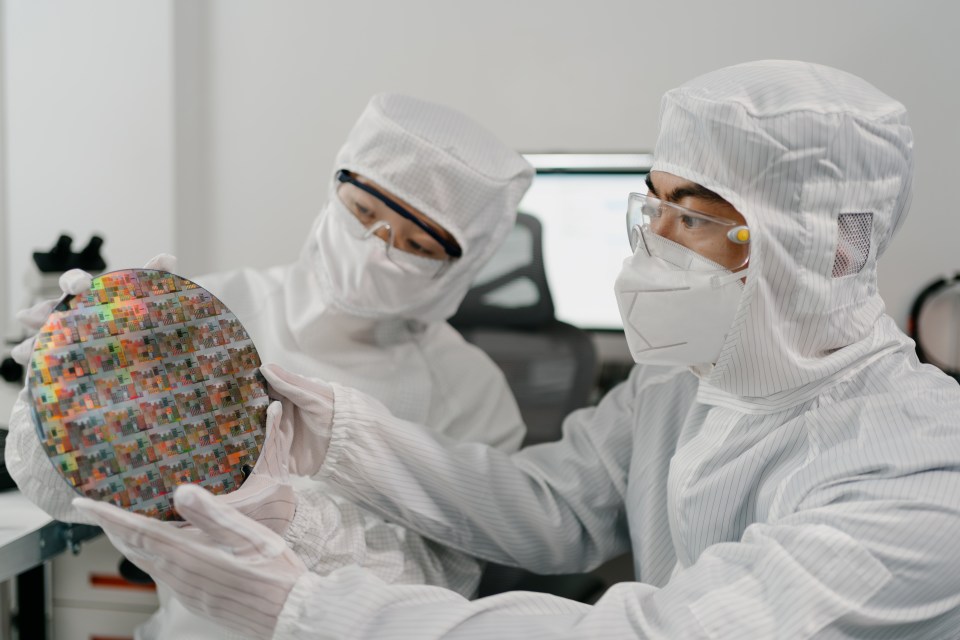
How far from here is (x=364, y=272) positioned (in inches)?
65.3

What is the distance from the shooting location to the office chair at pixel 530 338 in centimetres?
210

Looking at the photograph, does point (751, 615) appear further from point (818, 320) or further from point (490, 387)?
point (490, 387)

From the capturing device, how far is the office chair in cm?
210

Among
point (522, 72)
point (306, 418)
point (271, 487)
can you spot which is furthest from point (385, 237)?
point (522, 72)

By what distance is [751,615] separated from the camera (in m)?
0.92

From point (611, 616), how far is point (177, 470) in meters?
0.54

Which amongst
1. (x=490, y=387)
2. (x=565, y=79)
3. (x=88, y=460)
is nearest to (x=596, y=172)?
(x=565, y=79)

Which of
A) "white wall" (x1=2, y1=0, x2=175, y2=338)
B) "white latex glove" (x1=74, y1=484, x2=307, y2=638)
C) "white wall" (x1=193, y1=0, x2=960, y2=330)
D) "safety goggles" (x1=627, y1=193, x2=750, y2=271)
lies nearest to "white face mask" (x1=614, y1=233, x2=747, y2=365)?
"safety goggles" (x1=627, y1=193, x2=750, y2=271)

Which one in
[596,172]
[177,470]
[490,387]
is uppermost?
[596,172]

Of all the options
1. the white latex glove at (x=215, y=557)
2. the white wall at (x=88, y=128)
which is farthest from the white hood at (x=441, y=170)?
the white wall at (x=88, y=128)

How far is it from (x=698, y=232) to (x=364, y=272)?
0.74 meters

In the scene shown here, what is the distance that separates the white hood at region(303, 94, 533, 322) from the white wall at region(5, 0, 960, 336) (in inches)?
37.5

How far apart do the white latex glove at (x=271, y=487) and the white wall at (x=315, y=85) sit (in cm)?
175

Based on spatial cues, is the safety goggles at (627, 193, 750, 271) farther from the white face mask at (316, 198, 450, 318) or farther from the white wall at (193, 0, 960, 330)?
the white wall at (193, 0, 960, 330)
